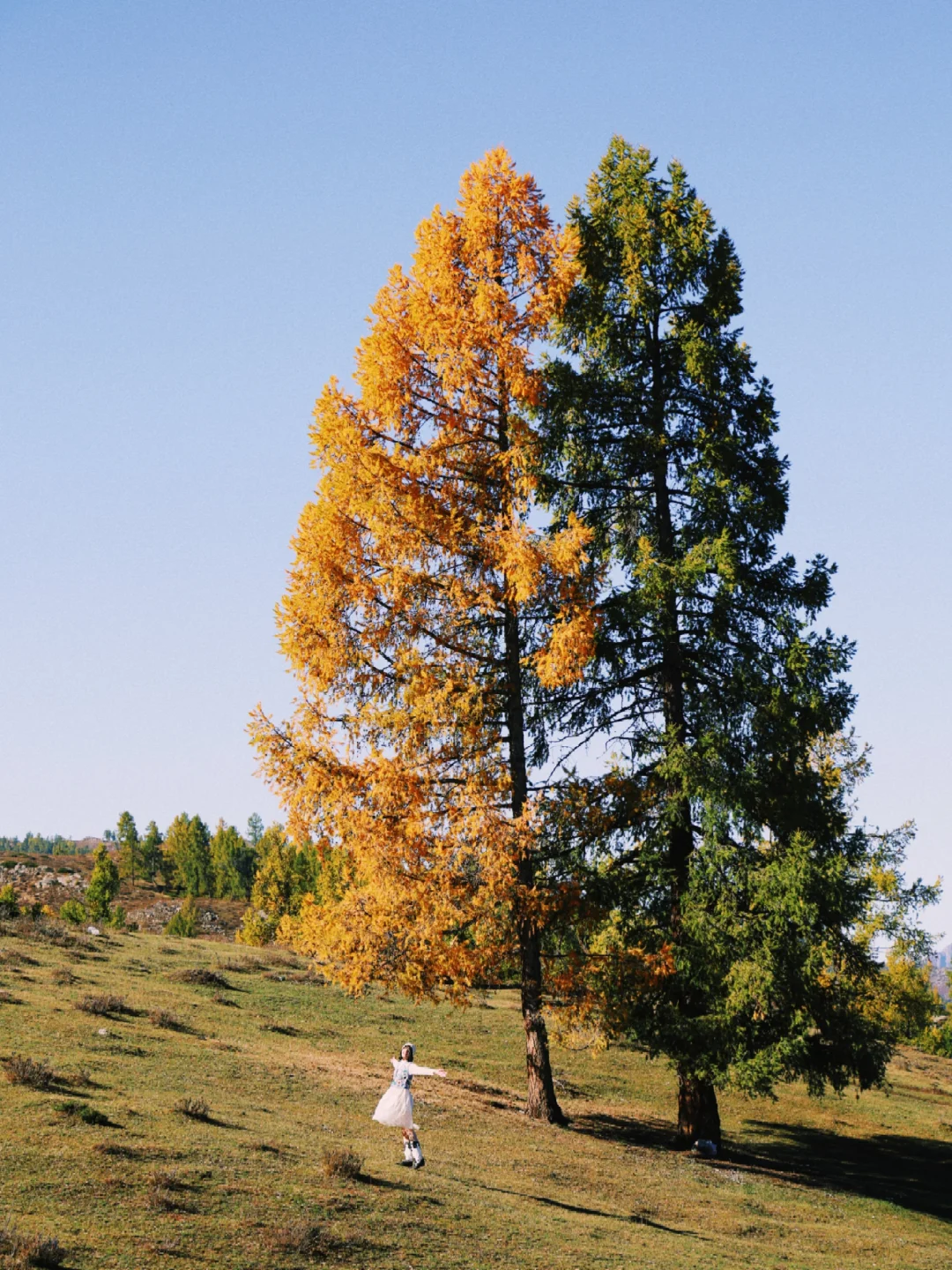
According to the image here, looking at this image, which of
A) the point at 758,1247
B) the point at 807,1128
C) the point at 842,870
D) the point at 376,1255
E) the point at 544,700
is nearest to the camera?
the point at 376,1255

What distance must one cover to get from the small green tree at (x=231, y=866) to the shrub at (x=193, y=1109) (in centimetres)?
10711

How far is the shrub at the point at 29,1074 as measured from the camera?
47.0 ft

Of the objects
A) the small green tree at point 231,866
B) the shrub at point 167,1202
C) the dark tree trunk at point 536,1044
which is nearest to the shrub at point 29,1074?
the shrub at point 167,1202

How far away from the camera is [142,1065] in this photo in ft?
57.8

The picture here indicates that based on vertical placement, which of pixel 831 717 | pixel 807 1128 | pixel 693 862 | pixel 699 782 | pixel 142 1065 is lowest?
pixel 807 1128

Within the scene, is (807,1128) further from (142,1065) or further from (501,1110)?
(142,1065)

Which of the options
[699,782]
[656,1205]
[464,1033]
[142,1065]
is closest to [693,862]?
[699,782]

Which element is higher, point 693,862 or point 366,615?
point 366,615

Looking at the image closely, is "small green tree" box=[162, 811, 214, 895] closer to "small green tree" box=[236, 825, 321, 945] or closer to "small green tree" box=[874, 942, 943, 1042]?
"small green tree" box=[236, 825, 321, 945]

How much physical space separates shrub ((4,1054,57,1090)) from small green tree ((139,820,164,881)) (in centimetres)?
11763

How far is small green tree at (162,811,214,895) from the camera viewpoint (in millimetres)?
118625

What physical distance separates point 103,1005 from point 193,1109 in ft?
27.0

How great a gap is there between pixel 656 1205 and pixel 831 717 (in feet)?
28.2

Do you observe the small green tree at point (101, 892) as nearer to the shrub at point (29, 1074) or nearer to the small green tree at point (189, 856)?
the small green tree at point (189, 856)
